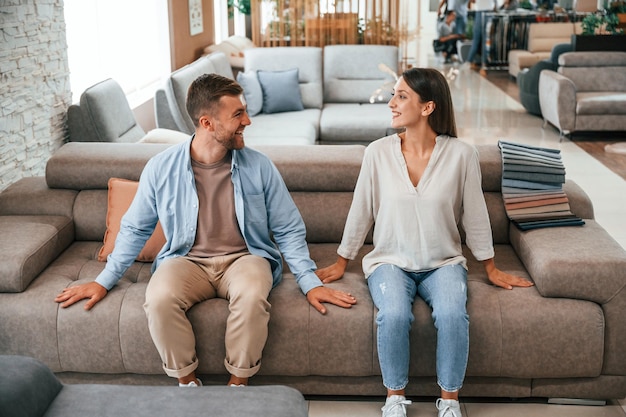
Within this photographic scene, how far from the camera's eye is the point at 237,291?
101 inches

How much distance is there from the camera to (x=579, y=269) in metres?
2.63

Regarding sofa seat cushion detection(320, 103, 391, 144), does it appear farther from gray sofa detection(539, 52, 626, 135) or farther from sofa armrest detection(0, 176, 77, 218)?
sofa armrest detection(0, 176, 77, 218)

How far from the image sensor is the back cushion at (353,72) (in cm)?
696

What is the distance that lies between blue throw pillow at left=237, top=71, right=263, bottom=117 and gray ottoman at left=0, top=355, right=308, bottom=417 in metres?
4.42

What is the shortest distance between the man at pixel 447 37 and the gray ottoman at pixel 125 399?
517 inches

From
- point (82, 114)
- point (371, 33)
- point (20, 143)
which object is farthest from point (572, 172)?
point (20, 143)

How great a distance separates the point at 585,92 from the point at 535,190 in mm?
5161

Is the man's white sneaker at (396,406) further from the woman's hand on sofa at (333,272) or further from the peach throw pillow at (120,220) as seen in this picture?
the peach throw pillow at (120,220)

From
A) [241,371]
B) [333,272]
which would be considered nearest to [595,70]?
[333,272]

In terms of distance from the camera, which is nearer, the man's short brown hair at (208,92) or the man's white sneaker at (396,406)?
the man's white sneaker at (396,406)

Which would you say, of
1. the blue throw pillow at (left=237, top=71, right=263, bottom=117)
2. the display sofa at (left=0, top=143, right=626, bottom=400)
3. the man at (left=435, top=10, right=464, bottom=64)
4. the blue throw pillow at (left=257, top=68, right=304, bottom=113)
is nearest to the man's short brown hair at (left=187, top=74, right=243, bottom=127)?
the display sofa at (left=0, top=143, right=626, bottom=400)

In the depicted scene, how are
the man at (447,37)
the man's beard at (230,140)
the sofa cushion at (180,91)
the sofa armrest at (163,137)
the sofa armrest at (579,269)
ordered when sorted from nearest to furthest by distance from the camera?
the sofa armrest at (579,269) < the man's beard at (230,140) < the sofa armrest at (163,137) < the sofa cushion at (180,91) < the man at (447,37)

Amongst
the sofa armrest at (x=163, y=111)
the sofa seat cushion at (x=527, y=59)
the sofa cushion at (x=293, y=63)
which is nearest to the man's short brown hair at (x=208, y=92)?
the sofa armrest at (x=163, y=111)

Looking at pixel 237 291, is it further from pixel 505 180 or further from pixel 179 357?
→ pixel 505 180
